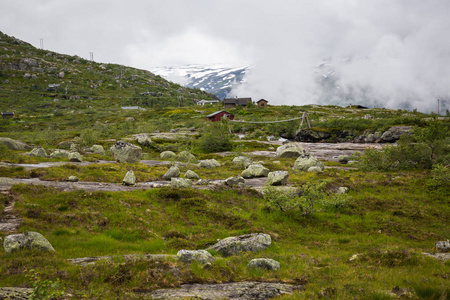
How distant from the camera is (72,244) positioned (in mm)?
12758

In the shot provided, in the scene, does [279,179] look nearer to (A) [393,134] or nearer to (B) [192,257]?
(B) [192,257]

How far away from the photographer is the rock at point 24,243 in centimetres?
1023

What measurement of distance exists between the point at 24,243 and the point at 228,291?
8.09 meters

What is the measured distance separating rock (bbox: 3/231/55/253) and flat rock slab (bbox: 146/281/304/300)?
553cm

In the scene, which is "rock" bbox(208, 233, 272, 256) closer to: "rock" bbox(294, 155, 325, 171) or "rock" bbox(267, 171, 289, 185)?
"rock" bbox(267, 171, 289, 185)

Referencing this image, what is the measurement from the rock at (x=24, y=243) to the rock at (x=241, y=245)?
24.3 ft

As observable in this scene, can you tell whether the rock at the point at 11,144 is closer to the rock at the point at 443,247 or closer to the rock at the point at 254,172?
the rock at the point at 254,172

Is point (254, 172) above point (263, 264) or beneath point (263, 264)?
above

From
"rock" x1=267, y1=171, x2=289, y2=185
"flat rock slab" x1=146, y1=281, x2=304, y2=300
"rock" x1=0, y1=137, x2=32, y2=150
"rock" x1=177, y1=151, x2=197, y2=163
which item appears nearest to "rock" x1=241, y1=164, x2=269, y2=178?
"rock" x1=267, y1=171, x2=289, y2=185

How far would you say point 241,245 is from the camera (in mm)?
14102

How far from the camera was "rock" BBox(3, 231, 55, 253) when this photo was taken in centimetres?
1023

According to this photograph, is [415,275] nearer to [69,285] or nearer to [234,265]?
[234,265]

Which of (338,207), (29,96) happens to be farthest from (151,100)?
(338,207)

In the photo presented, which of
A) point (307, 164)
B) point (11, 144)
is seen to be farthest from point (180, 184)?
point (11, 144)
